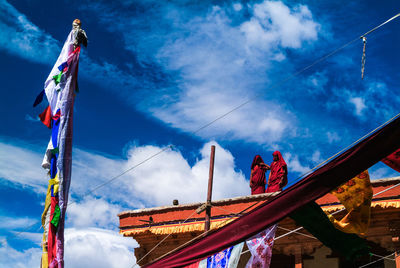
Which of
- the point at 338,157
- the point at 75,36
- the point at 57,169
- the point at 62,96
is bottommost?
the point at 338,157

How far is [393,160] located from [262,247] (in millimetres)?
2355

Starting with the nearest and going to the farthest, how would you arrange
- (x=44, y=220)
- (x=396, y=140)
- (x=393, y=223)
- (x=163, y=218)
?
(x=396, y=140) < (x=44, y=220) < (x=393, y=223) < (x=163, y=218)

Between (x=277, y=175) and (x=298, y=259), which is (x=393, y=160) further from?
(x=277, y=175)

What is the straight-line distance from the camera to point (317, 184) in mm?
5285

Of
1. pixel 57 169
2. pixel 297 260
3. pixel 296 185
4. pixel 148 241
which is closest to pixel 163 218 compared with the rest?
pixel 148 241

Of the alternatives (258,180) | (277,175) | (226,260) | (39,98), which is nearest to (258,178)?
(258,180)

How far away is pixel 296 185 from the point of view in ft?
17.7

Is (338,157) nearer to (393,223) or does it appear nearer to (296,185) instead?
(296,185)

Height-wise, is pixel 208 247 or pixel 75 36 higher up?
pixel 75 36

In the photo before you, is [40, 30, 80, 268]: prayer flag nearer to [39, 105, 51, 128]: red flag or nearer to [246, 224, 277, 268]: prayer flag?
[39, 105, 51, 128]: red flag

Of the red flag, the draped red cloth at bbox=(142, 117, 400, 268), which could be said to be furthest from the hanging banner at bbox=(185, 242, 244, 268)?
the red flag

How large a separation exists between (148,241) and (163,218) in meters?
0.93

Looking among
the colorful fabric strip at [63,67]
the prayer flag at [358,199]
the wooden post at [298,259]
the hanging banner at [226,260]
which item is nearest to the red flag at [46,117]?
the colorful fabric strip at [63,67]

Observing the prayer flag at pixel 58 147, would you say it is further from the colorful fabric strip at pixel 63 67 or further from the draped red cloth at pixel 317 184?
the draped red cloth at pixel 317 184
